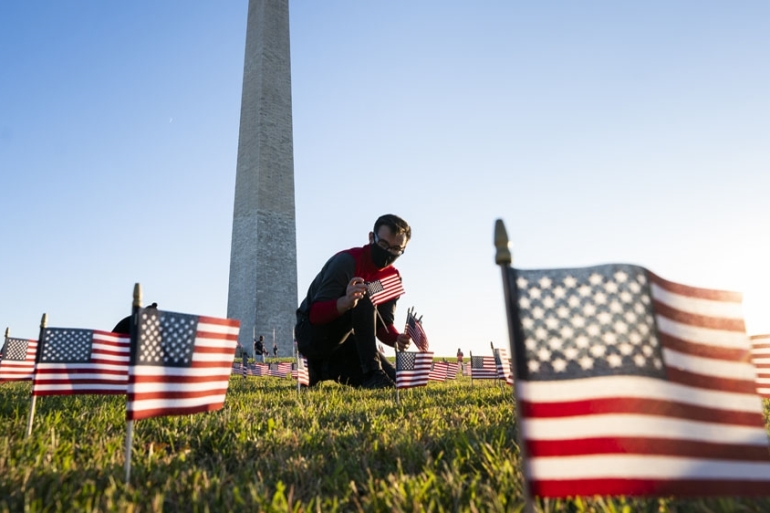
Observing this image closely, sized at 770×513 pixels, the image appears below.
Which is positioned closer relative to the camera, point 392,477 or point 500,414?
point 392,477

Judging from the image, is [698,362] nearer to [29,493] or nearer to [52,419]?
[29,493]

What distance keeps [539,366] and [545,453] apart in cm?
30

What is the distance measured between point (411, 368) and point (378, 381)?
0.63 m

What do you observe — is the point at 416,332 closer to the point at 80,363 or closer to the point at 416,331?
the point at 416,331

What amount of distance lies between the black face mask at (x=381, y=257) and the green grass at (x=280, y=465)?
7.92ft

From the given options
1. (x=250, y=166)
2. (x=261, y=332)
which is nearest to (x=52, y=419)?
(x=261, y=332)

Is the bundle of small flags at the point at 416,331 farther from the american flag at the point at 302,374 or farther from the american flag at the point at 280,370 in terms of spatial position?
the american flag at the point at 280,370

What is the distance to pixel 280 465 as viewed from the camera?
8.59 ft

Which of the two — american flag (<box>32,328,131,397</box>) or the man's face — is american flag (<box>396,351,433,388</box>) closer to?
the man's face

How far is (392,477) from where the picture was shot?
2.27 meters

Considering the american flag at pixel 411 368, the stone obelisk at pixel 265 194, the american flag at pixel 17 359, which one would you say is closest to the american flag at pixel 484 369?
the american flag at pixel 411 368

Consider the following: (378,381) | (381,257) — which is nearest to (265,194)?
(378,381)

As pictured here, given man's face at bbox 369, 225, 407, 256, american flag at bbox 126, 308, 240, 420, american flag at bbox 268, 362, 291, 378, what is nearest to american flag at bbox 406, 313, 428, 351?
man's face at bbox 369, 225, 407, 256

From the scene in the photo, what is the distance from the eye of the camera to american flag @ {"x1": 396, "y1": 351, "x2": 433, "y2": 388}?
614 centimetres
